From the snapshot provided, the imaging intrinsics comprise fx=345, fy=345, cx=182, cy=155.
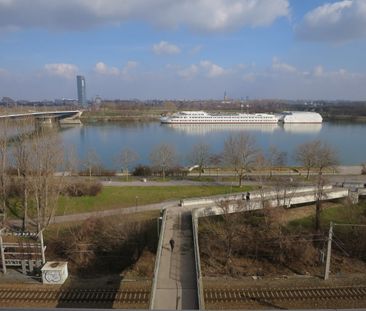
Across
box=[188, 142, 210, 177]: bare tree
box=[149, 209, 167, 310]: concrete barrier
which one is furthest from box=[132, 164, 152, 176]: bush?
box=[149, 209, 167, 310]: concrete barrier

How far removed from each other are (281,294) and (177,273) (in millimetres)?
3638

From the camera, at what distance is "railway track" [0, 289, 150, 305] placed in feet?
33.3

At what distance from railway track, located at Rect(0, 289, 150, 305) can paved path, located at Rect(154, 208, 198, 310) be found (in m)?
1.49

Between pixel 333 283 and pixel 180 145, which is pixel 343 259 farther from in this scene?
pixel 180 145

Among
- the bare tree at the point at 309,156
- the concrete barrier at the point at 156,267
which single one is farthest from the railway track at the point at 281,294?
the bare tree at the point at 309,156

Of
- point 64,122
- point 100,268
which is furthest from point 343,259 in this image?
point 64,122

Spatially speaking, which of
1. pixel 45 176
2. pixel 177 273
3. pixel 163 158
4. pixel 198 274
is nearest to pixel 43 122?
pixel 163 158

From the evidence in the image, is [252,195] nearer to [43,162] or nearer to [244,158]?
[244,158]

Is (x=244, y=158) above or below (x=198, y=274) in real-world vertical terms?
above

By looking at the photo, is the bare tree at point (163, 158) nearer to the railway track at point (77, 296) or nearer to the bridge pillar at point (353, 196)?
the bridge pillar at point (353, 196)

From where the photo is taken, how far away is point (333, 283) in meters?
11.3

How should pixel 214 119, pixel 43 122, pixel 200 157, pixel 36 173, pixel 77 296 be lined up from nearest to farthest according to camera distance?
pixel 77 296 < pixel 36 173 < pixel 200 157 < pixel 43 122 < pixel 214 119

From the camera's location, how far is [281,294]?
10.5 meters

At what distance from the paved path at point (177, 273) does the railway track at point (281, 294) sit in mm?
1512
